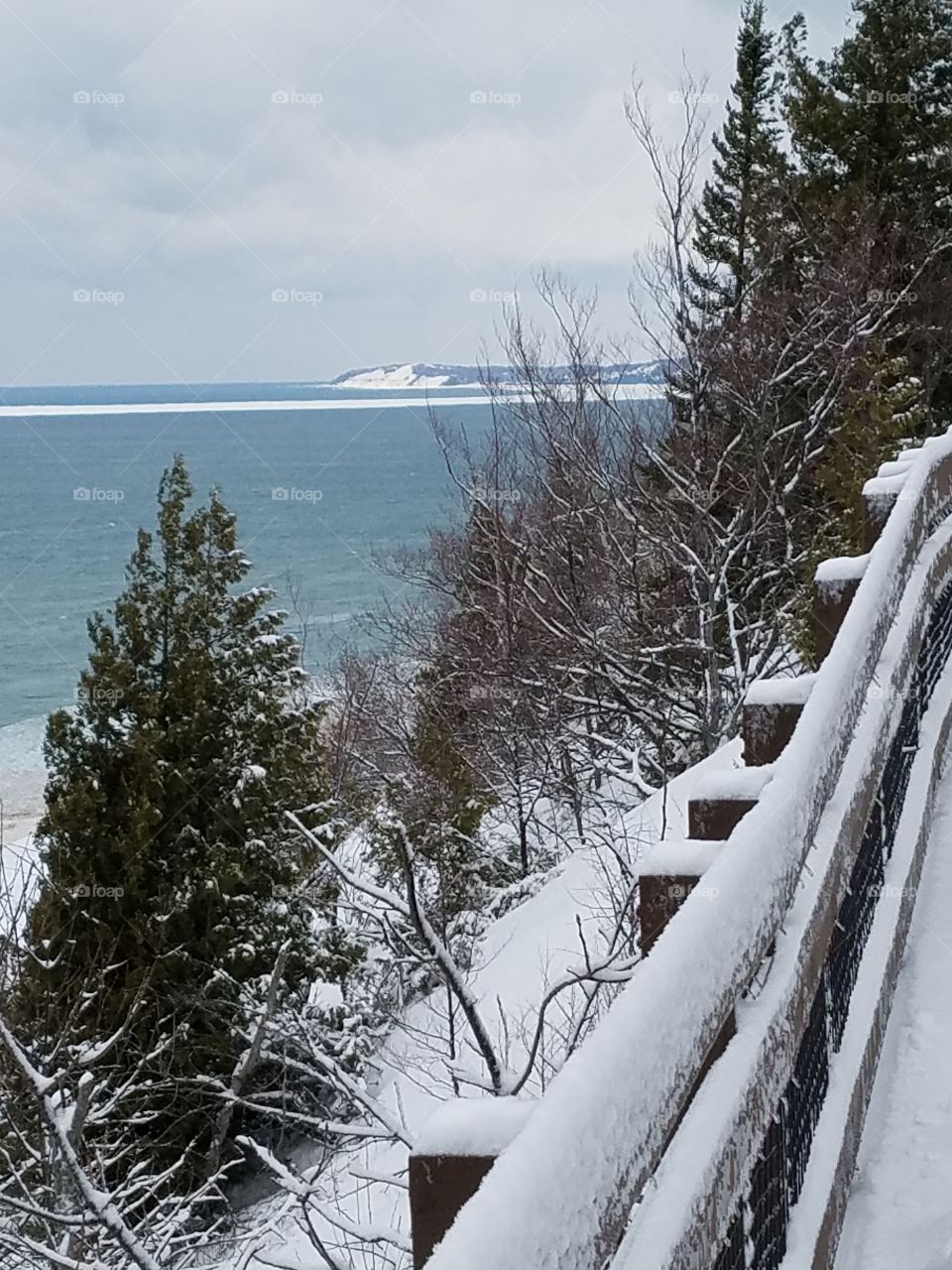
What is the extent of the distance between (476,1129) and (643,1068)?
0.69ft

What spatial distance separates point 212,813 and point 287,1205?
893 centimetres

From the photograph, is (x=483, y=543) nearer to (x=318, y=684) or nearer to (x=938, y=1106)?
(x=318, y=684)

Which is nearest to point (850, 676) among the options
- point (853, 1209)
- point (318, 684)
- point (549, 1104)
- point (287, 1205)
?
point (853, 1209)

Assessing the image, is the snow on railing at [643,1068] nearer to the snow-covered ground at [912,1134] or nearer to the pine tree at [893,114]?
the snow-covered ground at [912,1134]

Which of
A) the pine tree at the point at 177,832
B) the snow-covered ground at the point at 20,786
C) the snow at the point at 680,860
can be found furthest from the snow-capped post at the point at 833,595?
the snow-covered ground at the point at 20,786

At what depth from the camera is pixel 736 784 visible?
113 inches

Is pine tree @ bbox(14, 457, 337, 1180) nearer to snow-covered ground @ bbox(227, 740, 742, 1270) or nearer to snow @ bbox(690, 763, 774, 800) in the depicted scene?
snow-covered ground @ bbox(227, 740, 742, 1270)

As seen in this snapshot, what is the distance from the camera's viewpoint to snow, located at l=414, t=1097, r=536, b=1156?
4.56 feet

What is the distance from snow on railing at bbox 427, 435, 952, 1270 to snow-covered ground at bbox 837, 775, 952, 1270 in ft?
3.07

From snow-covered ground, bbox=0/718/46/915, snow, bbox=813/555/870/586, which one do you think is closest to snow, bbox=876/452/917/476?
snow, bbox=813/555/870/586

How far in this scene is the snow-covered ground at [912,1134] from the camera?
3029 mm

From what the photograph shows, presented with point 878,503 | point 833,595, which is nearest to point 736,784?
point 833,595

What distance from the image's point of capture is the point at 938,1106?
362 centimetres

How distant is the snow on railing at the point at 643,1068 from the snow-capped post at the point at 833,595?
1.99 meters
